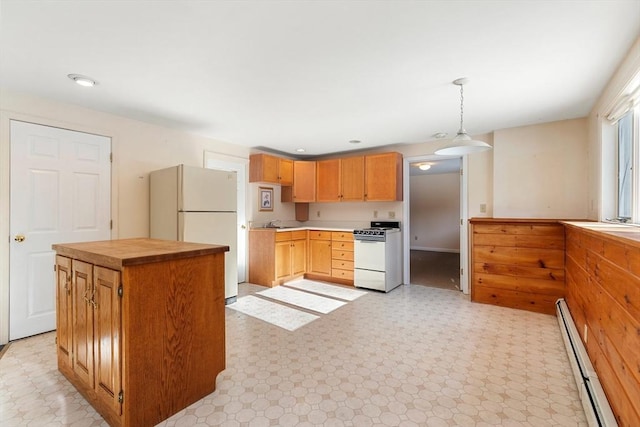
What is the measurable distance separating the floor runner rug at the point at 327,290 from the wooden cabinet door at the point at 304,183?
1.52 m

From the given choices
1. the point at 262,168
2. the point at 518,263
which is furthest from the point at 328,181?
the point at 518,263

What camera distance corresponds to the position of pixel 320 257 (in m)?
4.95

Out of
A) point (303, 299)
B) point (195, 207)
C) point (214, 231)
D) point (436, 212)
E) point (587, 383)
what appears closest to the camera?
point (587, 383)

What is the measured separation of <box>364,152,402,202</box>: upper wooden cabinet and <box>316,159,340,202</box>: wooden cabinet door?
557mm

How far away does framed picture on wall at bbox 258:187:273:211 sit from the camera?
5.04 meters

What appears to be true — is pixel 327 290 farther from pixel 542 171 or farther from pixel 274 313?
pixel 542 171

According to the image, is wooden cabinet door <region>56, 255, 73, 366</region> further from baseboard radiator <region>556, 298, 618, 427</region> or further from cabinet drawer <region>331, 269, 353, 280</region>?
cabinet drawer <region>331, 269, 353, 280</region>

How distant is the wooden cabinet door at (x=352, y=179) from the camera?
16.0 ft

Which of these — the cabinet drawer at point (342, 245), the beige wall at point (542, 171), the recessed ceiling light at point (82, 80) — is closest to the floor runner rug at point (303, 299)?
the cabinet drawer at point (342, 245)

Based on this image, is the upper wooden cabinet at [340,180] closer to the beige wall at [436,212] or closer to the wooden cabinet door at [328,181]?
the wooden cabinet door at [328,181]

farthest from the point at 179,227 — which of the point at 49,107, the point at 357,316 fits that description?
the point at 357,316

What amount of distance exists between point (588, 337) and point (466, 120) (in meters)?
2.45

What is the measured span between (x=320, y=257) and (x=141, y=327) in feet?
11.7

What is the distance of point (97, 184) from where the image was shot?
124 inches
